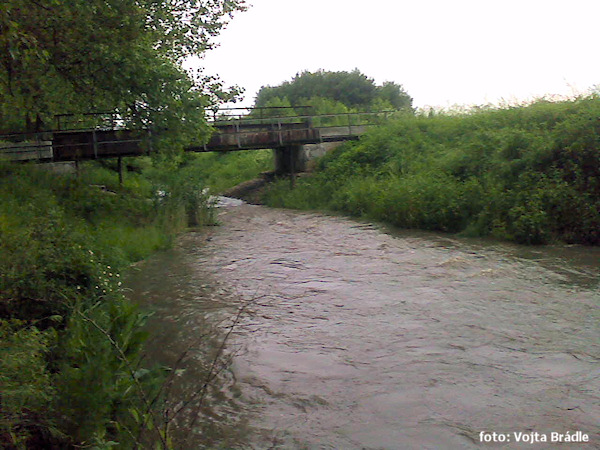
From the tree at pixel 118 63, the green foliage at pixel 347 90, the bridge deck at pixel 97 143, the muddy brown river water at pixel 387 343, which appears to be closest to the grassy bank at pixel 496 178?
the muddy brown river water at pixel 387 343

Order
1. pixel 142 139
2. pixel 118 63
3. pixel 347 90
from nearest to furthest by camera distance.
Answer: pixel 118 63, pixel 142 139, pixel 347 90


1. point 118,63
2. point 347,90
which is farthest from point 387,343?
point 347,90

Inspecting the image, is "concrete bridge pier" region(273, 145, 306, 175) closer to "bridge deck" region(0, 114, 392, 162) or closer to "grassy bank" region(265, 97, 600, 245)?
"bridge deck" region(0, 114, 392, 162)

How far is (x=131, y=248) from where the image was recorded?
15.4 meters

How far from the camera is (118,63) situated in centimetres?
1345

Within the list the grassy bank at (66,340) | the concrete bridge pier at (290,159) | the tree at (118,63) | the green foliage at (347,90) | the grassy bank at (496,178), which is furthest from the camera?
the green foliage at (347,90)

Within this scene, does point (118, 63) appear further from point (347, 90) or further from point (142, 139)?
point (347, 90)

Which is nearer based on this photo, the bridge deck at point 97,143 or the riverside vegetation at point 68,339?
the riverside vegetation at point 68,339

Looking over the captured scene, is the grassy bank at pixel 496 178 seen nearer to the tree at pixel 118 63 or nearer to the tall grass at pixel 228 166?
the tree at pixel 118 63

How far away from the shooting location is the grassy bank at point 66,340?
15.4 ft

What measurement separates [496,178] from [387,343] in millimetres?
10964

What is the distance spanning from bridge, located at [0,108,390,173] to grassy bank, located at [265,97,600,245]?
3.93 m

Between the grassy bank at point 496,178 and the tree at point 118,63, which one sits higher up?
the tree at point 118,63

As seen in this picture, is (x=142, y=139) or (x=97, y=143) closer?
(x=142, y=139)
